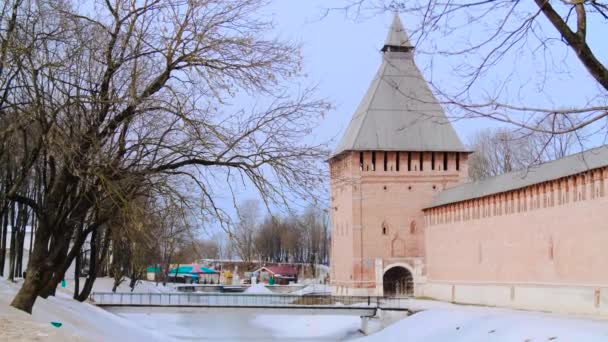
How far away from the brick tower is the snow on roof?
5.78ft

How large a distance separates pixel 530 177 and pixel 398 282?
1246 cm

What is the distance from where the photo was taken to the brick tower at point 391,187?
38062 mm

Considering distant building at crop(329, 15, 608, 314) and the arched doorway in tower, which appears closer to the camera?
distant building at crop(329, 15, 608, 314)

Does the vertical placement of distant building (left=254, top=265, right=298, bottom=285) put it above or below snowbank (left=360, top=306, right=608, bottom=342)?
above

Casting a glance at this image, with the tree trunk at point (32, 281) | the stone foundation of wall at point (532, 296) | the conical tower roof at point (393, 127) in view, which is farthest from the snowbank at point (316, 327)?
the tree trunk at point (32, 281)

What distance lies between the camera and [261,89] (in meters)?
9.71

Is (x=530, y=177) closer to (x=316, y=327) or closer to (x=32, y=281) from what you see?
(x=316, y=327)

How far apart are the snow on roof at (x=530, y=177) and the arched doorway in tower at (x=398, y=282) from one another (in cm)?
364

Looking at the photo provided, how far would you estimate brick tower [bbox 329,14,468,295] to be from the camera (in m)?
38.1

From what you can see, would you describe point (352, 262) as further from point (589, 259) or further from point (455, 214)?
point (589, 259)

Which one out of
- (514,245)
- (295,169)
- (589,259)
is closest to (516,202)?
(514,245)

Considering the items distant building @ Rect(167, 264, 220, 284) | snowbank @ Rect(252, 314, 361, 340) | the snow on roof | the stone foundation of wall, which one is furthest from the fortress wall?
distant building @ Rect(167, 264, 220, 284)

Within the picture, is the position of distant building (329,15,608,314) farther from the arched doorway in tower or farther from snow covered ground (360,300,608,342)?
snow covered ground (360,300,608,342)

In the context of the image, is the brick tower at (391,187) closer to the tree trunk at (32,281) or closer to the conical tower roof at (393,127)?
the conical tower roof at (393,127)
